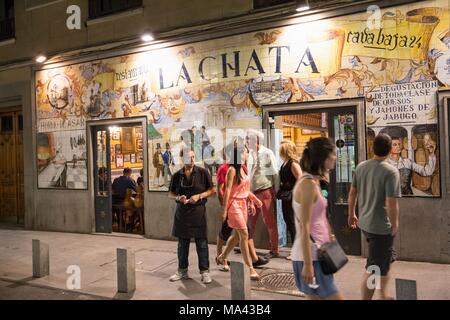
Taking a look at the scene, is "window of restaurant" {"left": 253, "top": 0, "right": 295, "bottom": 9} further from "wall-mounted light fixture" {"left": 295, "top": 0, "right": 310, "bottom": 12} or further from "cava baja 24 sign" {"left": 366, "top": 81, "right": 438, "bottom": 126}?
"cava baja 24 sign" {"left": 366, "top": 81, "right": 438, "bottom": 126}

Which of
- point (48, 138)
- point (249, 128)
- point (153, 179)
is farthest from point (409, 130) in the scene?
point (48, 138)

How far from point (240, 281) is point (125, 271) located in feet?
5.47

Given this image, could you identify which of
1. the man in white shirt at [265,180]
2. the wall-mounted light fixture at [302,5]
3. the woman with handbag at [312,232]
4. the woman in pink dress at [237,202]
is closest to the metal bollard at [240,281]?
the woman in pink dress at [237,202]

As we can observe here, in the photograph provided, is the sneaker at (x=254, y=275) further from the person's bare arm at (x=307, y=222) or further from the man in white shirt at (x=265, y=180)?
the person's bare arm at (x=307, y=222)

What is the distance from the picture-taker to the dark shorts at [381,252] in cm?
434

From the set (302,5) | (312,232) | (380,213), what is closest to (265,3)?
(302,5)

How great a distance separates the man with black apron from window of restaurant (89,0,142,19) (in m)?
5.23

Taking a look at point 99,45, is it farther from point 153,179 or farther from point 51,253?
point 51,253

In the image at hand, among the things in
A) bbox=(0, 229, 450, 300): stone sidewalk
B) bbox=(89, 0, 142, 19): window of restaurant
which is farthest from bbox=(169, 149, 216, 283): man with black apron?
bbox=(89, 0, 142, 19): window of restaurant

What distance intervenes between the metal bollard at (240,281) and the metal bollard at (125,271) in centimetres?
151

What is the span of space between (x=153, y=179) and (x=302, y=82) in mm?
3700

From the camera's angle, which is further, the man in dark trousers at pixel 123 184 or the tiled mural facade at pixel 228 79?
the man in dark trousers at pixel 123 184

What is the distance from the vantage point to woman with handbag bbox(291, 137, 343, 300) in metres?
3.52

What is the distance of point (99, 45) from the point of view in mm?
10031
